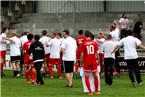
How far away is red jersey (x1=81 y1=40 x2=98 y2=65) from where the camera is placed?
21.0m

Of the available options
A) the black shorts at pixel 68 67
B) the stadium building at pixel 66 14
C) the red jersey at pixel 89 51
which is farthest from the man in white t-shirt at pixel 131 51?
the stadium building at pixel 66 14

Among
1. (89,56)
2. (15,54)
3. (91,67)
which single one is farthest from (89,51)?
(15,54)

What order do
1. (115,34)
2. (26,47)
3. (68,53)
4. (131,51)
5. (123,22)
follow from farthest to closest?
(123,22) → (115,34) → (26,47) → (68,53) → (131,51)

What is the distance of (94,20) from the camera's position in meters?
39.6

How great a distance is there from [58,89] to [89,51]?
2.67m

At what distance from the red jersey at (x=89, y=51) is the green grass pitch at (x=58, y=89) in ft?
3.80

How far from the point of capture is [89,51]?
68.9ft

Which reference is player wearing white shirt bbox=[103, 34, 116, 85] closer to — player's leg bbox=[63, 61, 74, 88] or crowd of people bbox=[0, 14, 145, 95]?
crowd of people bbox=[0, 14, 145, 95]

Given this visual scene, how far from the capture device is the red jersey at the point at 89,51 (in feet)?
68.7

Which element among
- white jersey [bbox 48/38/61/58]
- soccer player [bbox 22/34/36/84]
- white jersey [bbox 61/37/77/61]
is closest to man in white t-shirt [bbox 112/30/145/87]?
white jersey [bbox 61/37/77/61]

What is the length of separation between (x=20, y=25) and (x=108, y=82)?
16176mm

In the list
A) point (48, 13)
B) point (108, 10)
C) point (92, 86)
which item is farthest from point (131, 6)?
point (92, 86)

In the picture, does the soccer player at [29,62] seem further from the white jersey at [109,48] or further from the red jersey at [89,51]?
the red jersey at [89,51]

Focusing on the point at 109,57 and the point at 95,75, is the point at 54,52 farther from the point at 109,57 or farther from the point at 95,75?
the point at 95,75
